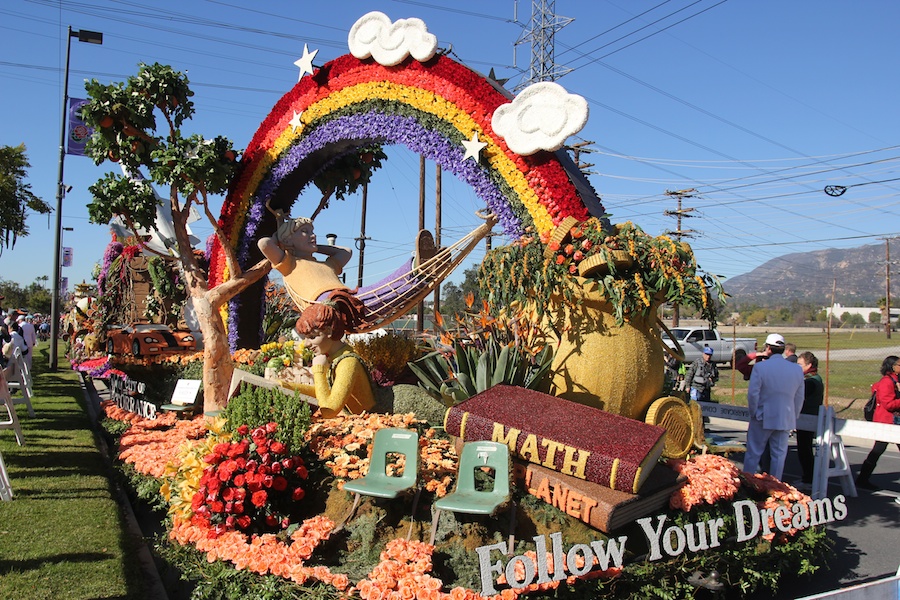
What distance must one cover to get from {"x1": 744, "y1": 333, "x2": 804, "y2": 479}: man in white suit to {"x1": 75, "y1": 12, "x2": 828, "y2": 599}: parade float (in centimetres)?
72

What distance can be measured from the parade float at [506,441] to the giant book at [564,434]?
0.05 ft

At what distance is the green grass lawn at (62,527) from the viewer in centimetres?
391

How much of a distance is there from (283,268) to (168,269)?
479 cm

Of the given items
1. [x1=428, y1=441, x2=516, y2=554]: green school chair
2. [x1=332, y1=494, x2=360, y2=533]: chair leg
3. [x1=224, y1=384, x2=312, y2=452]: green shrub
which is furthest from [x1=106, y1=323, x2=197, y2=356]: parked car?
[x1=428, y1=441, x2=516, y2=554]: green school chair

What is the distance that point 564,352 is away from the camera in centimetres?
535

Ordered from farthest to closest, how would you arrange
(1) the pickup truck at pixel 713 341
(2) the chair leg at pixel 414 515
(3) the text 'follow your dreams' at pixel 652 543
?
1. (1) the pickup truck at pixel 713 341
2. (2) the chair leg at pixel 414 515
3. (3) the text 'follow your dreams' at pixel 652 543

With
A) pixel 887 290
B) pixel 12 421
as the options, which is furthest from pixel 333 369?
pixel 887 290

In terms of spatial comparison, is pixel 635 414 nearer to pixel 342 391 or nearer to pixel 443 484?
pixel 443 484

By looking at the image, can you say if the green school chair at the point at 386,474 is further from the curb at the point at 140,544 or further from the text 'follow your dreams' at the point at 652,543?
the curb at the point at 140,544

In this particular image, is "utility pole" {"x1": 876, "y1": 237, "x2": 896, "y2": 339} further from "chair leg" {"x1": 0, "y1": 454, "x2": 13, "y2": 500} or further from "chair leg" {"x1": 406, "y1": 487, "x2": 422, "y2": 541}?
"chair leg" {"x1": 0, "y1": 454, "x2": 13, "y2": 500}

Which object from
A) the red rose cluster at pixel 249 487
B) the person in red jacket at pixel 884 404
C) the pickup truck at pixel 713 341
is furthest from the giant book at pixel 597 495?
the pickup truck at pixel 713 341

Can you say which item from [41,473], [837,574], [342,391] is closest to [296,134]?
[342,391]

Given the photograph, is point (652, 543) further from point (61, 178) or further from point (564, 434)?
point (61, 178)

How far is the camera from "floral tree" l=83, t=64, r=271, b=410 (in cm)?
819
